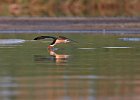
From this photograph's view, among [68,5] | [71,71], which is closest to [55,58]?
[71,71]

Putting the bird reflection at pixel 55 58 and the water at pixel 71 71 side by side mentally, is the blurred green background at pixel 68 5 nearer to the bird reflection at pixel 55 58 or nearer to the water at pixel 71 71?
the water at pixel 71 71

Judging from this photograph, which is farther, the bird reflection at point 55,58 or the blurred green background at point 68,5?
the blurred green background at point 68,5

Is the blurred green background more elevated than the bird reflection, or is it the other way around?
the bird reflection

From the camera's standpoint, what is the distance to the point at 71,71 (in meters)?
16.5

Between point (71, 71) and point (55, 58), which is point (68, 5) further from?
point (71, 71)

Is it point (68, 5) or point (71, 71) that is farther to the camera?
point (68, 5)

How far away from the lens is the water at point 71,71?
13281mm

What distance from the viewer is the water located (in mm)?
13281

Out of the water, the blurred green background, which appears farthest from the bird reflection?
the blurred green background

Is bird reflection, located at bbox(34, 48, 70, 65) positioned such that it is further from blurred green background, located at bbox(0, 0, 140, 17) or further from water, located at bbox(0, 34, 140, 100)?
blurred green background, located at bbox(0, 0, 140, 17)

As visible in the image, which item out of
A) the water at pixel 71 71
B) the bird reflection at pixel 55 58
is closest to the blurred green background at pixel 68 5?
the water at pixel 71 71

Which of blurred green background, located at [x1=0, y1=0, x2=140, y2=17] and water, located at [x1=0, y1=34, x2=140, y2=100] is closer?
water, located at [x1=0, y1=34, x2=140, y2=100]

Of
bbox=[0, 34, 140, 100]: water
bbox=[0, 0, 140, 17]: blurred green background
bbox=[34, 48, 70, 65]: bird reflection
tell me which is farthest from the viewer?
bbox=[0, 0, 140, 17]: blurred green background

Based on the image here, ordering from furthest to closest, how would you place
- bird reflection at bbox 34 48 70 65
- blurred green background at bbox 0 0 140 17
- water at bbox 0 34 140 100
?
blurred green background at bbox 0 0 140 17, bird reflection at bbox 34 48 70 65, water at bbox 0 34 140 100
